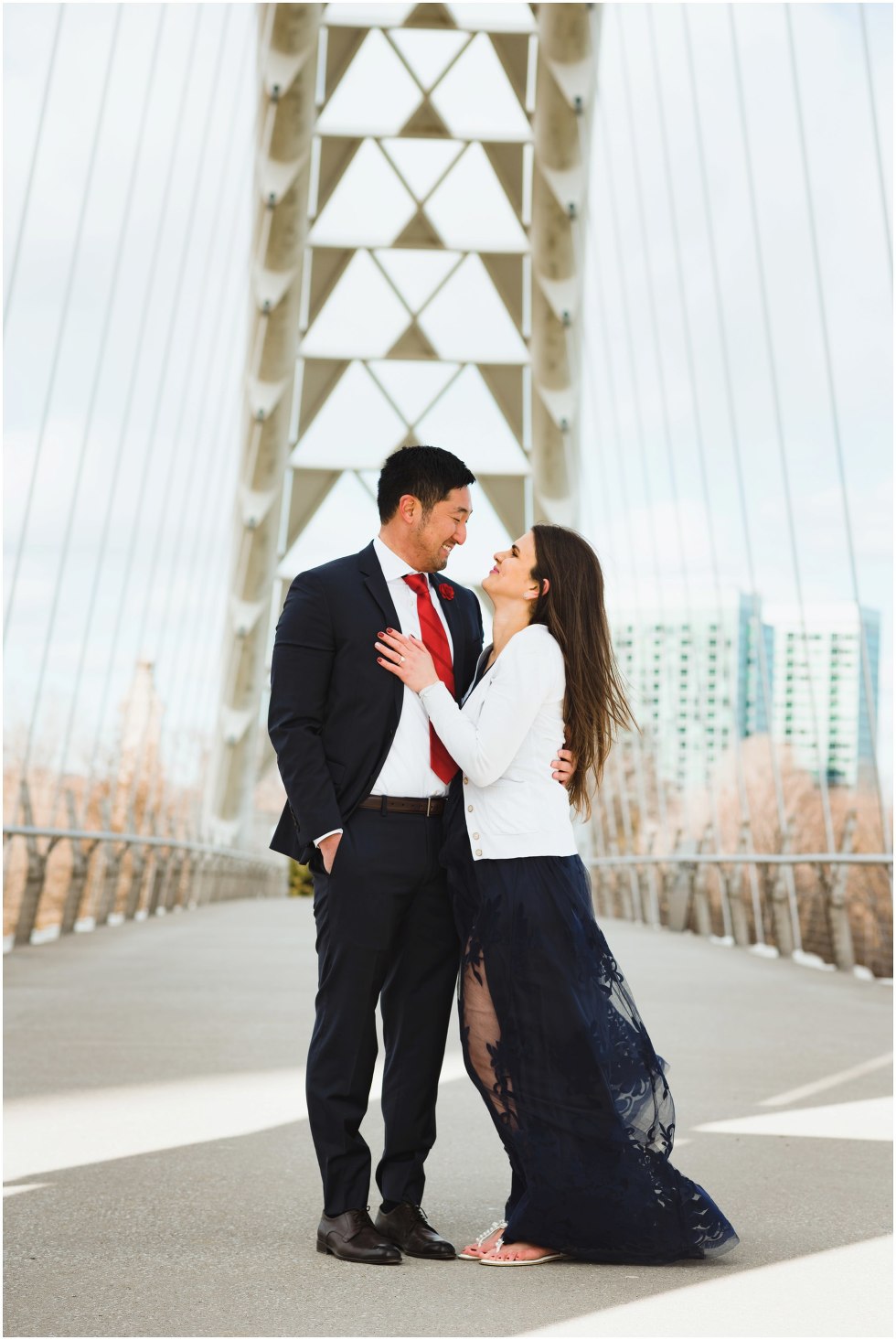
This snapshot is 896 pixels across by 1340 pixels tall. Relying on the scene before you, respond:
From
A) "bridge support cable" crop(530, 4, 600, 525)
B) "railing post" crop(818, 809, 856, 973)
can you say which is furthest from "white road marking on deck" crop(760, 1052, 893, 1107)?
"bridge support cable" crop(530, 4, 600, 525)

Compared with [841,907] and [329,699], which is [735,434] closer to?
[841,907]

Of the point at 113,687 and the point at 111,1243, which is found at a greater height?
the point at 113,687

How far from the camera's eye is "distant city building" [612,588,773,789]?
46.0 ft

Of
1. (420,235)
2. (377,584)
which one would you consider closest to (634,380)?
(420,235)

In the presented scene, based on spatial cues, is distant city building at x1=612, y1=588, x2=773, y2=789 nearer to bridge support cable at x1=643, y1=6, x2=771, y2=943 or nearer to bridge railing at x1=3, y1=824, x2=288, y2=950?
bridge support cable at x1=643, y1=6, x2=771, y2=943

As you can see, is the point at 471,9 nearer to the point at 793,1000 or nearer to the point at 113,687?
the point at 113,687

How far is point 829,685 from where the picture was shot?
36.2 feet

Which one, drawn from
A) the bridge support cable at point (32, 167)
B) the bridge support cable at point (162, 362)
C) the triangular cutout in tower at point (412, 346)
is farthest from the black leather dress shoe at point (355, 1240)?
the triangular cutout in tower at point (412, 346)

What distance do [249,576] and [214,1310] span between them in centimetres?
2684

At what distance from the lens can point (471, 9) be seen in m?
23.8

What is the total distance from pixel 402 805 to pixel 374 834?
0.09 metres

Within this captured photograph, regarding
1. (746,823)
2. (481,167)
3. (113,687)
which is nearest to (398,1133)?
(746,823)

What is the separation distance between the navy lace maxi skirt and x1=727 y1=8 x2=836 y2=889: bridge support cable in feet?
23.7

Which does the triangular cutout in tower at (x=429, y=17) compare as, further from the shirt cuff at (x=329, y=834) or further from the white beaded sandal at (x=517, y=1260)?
the white beaded sandal at (x=517, y=1260)
